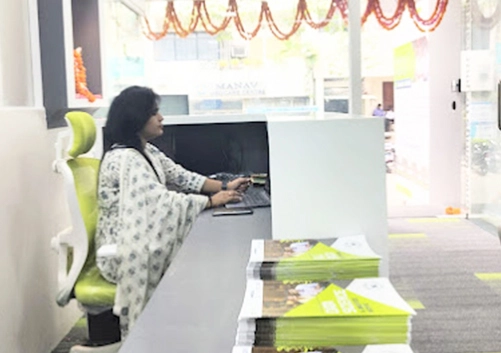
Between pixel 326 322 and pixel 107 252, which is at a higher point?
pixel 326 322

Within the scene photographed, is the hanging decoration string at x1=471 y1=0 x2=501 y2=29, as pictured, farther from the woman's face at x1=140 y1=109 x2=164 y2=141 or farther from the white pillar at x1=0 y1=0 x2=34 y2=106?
the white pillar at x1=0 y1=0 x2=34 y2=106

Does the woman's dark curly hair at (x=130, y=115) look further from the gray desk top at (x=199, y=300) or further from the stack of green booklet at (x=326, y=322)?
the stack of green booklet at (x=326, y=322)

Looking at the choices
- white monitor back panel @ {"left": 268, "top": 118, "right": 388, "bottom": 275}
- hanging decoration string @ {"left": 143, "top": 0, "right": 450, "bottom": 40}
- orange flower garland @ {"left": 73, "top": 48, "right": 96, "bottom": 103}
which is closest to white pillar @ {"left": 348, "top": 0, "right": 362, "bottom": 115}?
hanging decoration string @ {"left": 143, "top": 0, "right": 450, "bottom": 40}

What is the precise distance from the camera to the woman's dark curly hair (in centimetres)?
277

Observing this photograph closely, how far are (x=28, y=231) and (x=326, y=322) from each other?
7.39 feet

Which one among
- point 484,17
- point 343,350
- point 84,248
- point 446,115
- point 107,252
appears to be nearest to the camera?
point 343,350

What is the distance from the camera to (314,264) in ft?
4.07

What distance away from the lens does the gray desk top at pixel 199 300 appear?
108 cm

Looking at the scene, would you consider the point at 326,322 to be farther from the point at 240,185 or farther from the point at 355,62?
the point at 355,62

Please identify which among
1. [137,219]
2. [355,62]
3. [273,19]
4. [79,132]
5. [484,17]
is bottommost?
[137,219]

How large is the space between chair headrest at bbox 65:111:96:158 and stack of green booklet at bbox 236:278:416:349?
175cm

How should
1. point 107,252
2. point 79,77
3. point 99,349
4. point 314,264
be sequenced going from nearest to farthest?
point 314,264, point 107,252, point 99,349, point 79,77

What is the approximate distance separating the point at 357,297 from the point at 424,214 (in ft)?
18.7

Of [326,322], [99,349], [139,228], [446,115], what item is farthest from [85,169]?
[446,115]
